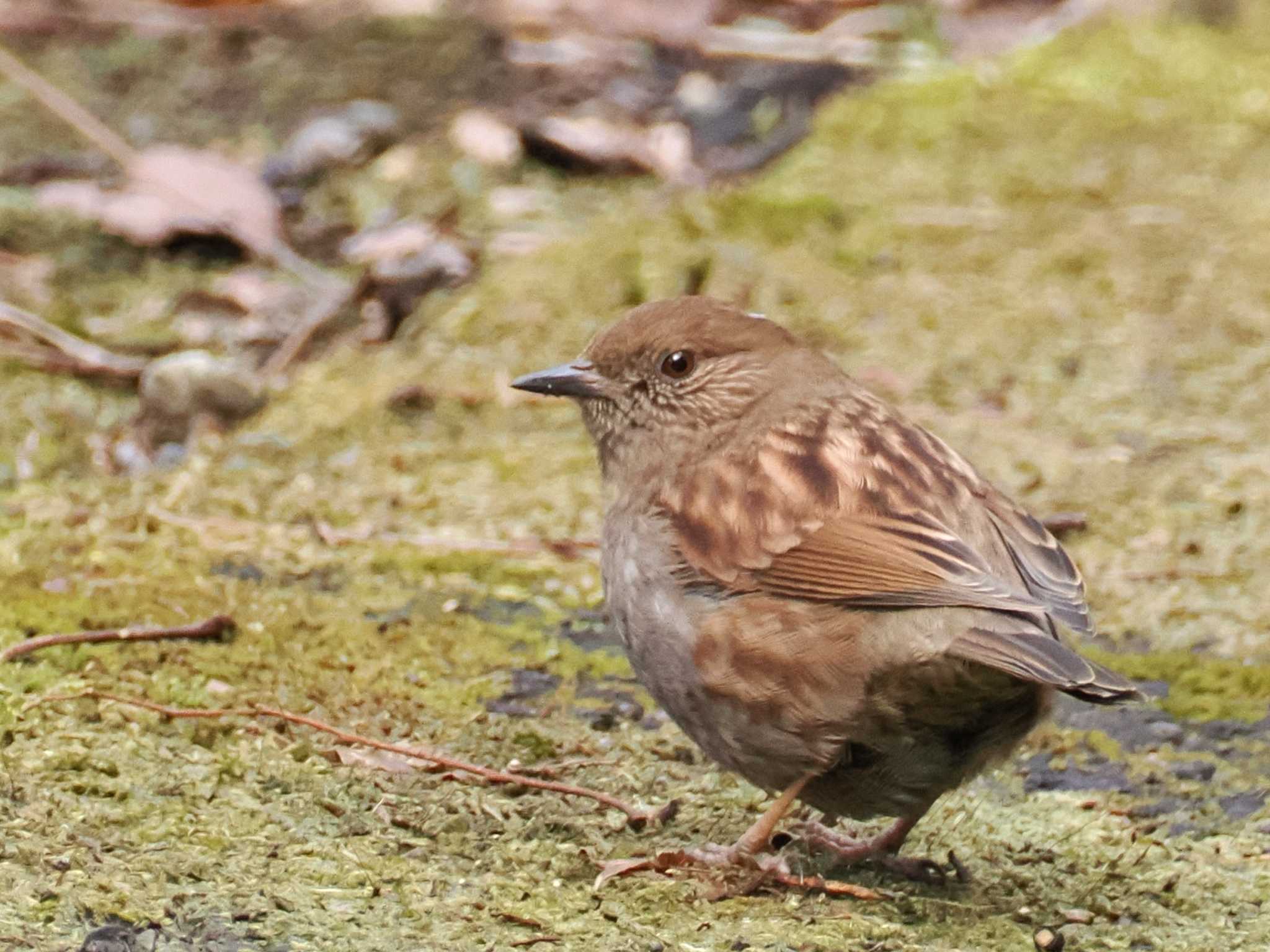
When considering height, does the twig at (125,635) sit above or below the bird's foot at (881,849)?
above

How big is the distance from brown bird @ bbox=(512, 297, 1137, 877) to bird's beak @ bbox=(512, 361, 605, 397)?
272 mm

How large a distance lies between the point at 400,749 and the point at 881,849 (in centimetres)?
92

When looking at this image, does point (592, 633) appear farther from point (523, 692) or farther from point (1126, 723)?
point (1126, 723)

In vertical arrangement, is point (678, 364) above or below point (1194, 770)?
above

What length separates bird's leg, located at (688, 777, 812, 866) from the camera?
10.4 ft

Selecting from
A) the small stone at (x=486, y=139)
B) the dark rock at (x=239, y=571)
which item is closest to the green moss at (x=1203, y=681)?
the dark rock at (x=239, y=571)

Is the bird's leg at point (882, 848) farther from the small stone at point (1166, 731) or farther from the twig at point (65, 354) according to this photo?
the twig at point (65, 354)

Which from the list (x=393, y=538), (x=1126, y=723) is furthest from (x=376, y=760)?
(x=1126, y=723)

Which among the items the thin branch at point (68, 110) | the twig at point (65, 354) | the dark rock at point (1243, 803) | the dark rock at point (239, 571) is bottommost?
the twig at point (65, 354)

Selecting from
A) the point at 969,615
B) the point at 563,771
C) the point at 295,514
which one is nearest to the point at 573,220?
the point at 295,514

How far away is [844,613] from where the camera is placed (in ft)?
10.3

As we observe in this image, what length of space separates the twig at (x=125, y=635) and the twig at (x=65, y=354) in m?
2.09

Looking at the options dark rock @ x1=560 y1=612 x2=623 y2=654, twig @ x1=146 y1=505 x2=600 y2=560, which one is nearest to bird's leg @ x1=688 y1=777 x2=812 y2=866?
dark rock @ x1=560 y1=612 x2=623 y2=654

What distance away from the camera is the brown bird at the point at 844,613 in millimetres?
3062
